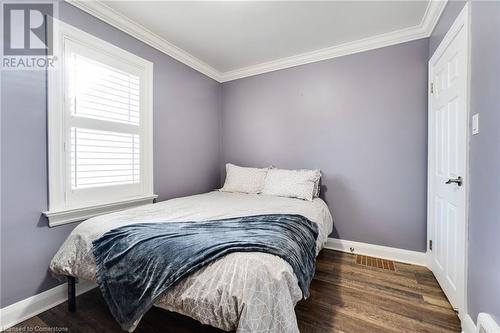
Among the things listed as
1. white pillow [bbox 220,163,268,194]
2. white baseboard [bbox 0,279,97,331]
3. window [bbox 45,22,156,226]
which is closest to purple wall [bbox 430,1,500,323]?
white pillow [bbox 220,163,268,194]

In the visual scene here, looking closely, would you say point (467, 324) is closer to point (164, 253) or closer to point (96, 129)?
point (164, 253)

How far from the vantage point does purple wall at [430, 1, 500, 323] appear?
1.09 meters

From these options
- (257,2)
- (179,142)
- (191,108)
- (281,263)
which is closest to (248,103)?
(191,108)

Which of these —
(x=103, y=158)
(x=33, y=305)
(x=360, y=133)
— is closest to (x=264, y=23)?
(x=360, y=133)

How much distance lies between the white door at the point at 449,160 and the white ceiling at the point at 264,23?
A: 21.4 inches

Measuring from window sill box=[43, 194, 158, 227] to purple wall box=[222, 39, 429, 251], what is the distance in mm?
1754

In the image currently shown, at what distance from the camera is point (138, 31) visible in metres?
2.31

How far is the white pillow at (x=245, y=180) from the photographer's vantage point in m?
2.95

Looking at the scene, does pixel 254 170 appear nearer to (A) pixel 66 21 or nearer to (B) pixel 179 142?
(B) pixel 179 142

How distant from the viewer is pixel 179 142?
2881 millimetres

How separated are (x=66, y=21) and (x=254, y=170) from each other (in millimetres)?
2318

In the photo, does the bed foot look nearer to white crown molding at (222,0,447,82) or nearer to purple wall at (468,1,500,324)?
purple wall at (468,1,500,324)

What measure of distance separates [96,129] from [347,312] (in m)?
2.49

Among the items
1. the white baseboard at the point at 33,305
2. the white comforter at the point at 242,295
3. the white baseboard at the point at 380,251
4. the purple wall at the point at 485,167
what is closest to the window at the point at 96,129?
the white baseboard at the point at 33,305
